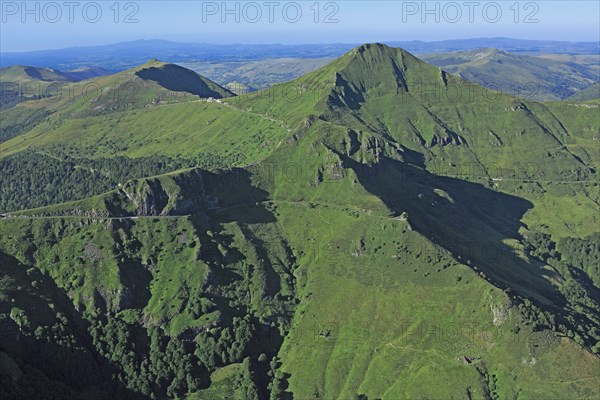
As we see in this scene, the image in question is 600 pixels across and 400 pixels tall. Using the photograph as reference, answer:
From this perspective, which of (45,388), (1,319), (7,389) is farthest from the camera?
(1,319)

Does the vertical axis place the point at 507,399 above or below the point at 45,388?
below

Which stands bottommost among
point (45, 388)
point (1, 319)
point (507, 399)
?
point (507, 399)

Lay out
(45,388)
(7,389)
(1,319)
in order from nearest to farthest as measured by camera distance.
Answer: (7,389) < (45,388) < (1,319)

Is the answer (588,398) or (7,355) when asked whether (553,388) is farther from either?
(7,355)

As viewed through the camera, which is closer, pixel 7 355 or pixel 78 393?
pixel 7 355

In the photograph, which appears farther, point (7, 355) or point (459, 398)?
point (459, 398)

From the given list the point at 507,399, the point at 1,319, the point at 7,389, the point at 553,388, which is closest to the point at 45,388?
the point at 7,389

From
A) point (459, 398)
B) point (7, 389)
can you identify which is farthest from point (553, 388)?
point (7, 389)

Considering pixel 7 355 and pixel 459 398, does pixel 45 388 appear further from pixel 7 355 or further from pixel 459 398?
pixel 459 398

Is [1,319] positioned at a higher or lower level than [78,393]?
higher
